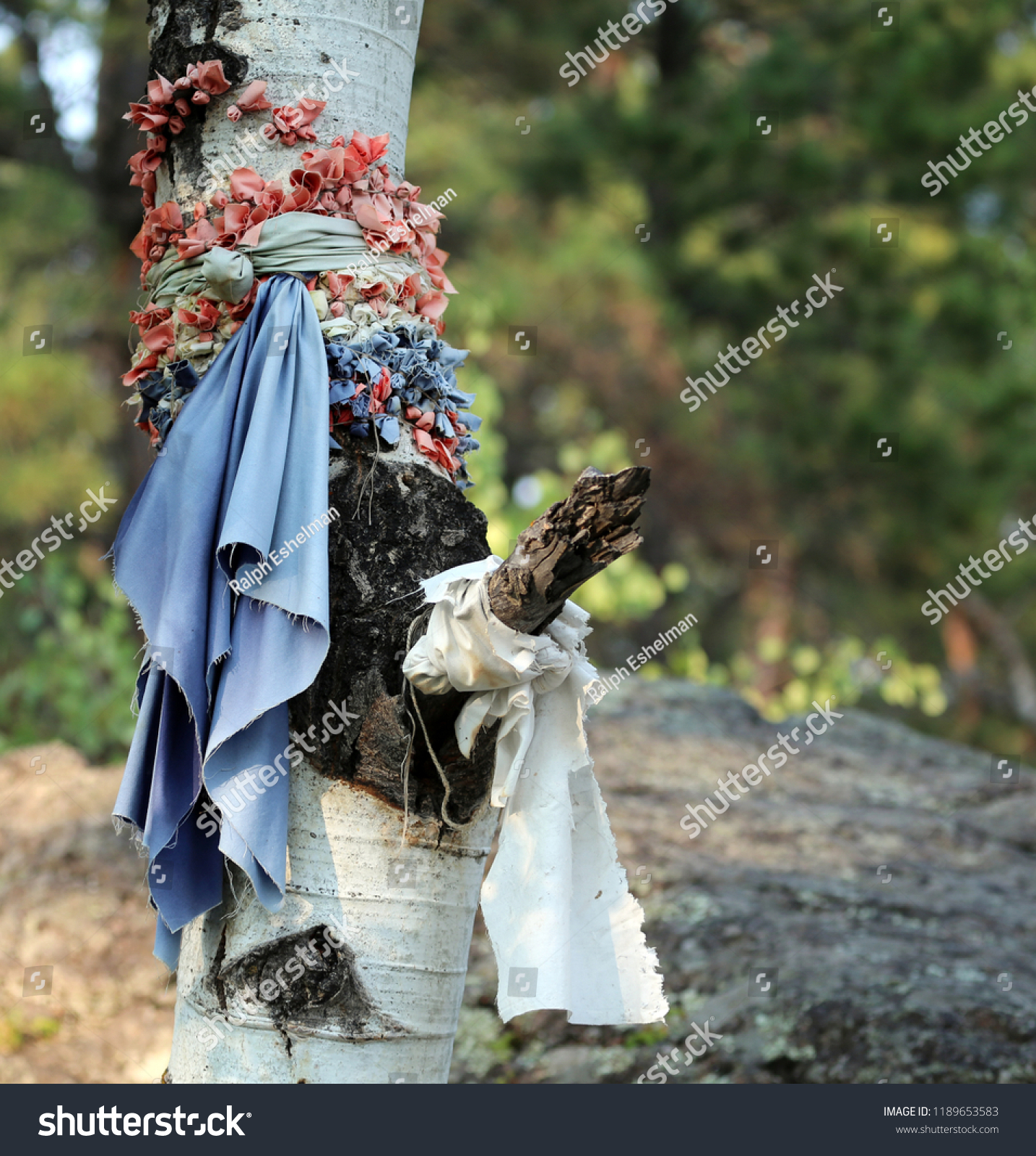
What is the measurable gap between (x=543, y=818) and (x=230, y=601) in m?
0.62

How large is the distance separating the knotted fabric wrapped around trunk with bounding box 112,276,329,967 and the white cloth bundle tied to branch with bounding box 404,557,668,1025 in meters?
0.24

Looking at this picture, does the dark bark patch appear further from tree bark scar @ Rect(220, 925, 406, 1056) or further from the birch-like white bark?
tree bark scar @ Rect(220, 925, 406, 1056)

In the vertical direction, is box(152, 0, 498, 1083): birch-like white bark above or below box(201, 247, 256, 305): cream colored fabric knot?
below

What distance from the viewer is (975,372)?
8805mm

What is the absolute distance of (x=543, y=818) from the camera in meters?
1.93

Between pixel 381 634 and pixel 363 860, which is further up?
pixel 381 634

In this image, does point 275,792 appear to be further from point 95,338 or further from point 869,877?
point 95,338

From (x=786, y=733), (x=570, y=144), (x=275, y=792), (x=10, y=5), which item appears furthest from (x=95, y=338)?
(x=275, y=792)

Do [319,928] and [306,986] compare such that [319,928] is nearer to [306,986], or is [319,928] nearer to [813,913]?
[306,986]

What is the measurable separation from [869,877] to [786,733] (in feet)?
3.88

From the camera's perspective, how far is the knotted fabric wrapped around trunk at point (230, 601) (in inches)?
73.9

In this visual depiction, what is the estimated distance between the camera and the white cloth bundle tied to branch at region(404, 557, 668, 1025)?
5.85ft

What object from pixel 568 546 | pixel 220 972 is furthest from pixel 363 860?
pixel 568 546

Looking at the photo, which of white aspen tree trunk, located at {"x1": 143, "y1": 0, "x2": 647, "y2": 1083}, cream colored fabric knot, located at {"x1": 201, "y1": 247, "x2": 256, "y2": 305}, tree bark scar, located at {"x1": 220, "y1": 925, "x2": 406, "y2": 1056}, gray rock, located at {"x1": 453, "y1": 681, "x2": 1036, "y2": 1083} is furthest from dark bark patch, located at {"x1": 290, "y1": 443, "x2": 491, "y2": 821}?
gray rock, located at {"x1": 453, "y1": 681, "x2": 1036, "y2": 1083}
